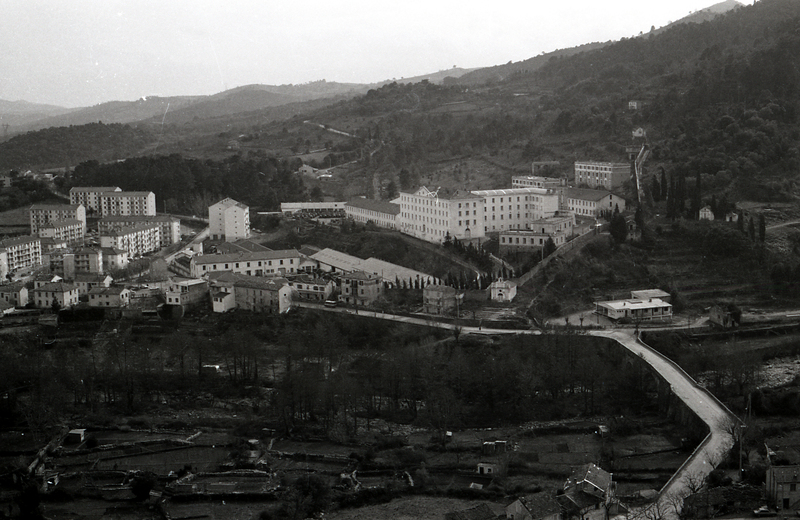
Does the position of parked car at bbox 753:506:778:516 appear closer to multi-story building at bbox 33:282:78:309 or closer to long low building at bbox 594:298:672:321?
long low building at bbox 594:298:672:321

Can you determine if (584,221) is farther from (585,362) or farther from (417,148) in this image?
(417,148)

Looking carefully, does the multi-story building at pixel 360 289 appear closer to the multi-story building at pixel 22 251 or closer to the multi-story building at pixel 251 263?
the multi-story building at pixel 251 263

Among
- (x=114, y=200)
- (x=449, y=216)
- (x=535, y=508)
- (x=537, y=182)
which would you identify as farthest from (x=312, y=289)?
(x=114, y=200)

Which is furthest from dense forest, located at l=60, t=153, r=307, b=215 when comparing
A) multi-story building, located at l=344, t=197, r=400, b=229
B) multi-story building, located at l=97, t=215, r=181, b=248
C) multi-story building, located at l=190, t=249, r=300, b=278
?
multi-story building, located at l=190, t=249, r=300, b=278

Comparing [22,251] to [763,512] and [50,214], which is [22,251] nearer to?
[50,214]

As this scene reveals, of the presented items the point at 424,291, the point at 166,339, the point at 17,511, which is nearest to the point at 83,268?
the point at 166,339

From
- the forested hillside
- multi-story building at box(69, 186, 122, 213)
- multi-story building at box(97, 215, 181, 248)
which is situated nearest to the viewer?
multi-story building at box(97, 215, 181, 248)
